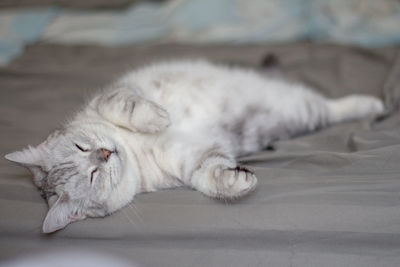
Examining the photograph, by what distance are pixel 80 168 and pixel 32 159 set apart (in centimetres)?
16

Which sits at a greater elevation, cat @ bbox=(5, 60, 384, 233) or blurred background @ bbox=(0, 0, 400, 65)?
blurred background @ bbox=(0, 0, 400, 65)

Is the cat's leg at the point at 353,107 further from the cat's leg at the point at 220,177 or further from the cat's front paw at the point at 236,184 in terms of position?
the cat's front paw at the point at 236,184

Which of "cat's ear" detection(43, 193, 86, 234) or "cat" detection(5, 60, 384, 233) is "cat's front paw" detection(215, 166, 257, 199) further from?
"cat's ear" detection(43, 193, 86, 234)

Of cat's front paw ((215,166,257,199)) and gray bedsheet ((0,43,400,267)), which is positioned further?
cat's front paw ((215,166,257,199))

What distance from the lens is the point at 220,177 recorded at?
47.8 inches

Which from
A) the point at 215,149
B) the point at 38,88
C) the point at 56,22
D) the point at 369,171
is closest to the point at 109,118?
the point at 215,149

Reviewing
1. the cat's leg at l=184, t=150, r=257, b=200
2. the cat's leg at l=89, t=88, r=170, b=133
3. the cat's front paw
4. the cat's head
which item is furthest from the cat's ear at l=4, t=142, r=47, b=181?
the cat's front paw

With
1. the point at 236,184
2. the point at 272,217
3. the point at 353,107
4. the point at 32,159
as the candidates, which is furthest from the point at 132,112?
the point at 353,107

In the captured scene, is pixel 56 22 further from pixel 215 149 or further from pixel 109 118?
pixel 215 149

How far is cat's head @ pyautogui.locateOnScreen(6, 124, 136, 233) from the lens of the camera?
129cm

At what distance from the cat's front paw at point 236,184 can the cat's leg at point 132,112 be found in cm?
32

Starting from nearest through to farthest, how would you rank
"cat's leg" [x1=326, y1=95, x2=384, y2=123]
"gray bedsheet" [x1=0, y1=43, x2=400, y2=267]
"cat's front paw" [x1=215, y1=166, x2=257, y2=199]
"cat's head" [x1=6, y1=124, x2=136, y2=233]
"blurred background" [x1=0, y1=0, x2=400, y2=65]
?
1. "gray bedsheet" [x1=0, y1=43, x2=400, y2=267]
2. "cat's front paw" [x1=215, y1=166, x2=257, y2=199]
3. "cat's head" [x1=6, y1=124, x2=136, y2=233]
4. "cat's leg" [x1=326, y1=95, x2=384, y2=123]
5. "blurred background" [x1=0, y1=0, x2=400, y2=65]

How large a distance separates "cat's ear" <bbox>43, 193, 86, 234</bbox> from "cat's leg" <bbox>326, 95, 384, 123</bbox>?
3.85 ft

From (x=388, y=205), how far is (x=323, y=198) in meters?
0.16
